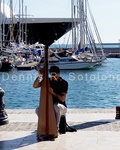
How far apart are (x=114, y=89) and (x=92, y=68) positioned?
2307 cm

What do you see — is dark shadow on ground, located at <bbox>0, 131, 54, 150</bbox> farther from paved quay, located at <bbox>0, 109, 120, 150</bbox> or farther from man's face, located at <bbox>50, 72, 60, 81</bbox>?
man's face, located at <bbox>50, 72, 60, 81</bbox>

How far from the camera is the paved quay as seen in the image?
8.27 m

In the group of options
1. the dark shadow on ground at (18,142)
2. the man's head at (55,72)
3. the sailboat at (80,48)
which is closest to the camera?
the dark shadow on ground at (18,142)

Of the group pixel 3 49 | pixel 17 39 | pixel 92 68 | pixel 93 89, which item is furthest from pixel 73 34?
pixel 93 89

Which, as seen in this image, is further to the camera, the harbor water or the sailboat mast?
the sailboat mast

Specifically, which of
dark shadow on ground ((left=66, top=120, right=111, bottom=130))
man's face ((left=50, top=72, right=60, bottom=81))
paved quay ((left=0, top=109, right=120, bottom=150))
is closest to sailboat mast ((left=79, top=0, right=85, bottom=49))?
paved quay ((left=0, top=109, right=120, bottom=150))

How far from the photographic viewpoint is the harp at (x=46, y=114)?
29.0 ft

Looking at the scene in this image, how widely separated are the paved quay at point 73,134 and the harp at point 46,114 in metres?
0.20

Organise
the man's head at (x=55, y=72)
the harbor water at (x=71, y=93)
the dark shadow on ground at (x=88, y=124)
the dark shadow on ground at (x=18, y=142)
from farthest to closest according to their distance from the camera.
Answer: the harbor water at (x=71, y=93)
the dark shadow on ground at (x=88, y=124)
the man's head at (x=55, y=72)
the dark shadow on ground at (x=18, y=142)

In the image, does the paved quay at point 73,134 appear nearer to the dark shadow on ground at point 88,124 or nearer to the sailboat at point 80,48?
the dark shadow on ground at point 88,124

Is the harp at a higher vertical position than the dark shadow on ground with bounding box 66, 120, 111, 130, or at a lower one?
higher

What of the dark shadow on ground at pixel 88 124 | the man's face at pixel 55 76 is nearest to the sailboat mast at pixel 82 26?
the dark shadow on ground at pixel 88 124

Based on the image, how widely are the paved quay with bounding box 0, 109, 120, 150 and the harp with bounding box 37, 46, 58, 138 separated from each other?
203 millimetres

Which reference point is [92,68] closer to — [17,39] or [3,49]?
[3,49]
